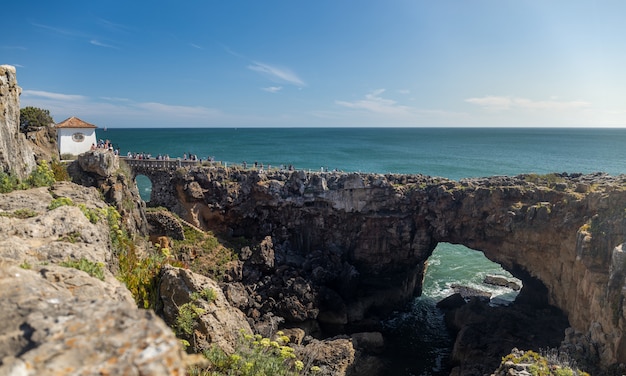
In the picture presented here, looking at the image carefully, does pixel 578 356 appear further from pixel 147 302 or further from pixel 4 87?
pixel 4 87

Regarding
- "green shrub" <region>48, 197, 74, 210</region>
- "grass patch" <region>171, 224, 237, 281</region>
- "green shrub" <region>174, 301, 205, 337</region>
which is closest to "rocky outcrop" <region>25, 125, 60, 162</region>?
"grass patch" <region>171, 224, 237, 281</region>

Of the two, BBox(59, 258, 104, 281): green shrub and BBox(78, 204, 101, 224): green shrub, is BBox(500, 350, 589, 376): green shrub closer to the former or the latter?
BBox(59, 258, 104, 281): green shrub

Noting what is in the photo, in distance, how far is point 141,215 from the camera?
104 feet

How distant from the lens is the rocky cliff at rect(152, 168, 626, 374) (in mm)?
28391

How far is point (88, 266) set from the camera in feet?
28.3

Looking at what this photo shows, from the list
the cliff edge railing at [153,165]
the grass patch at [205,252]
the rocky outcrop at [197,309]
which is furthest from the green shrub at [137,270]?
the cliff edge railing at [153,165]

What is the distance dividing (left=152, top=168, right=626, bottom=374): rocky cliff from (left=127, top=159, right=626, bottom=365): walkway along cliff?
96 mm

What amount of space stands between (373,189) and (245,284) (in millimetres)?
14517

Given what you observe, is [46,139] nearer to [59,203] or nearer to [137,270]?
[59,203]

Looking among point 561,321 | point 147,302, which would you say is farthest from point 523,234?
point 147,302

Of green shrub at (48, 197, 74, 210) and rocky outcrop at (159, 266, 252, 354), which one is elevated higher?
green shrub at (48, 197, 74, 210)

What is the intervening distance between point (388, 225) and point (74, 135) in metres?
30.5


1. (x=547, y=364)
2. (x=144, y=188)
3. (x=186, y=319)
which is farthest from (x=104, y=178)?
(x=144, y=188)

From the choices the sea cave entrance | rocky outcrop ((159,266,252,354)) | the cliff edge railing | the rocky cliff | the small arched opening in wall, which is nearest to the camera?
rocky outcrop ((159,266,252,354))
